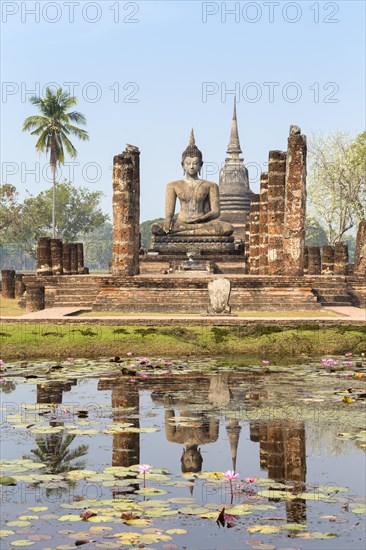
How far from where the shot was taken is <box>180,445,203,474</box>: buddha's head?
26.2 ft

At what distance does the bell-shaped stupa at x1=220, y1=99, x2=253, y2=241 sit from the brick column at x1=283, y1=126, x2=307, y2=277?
28426 millimetres

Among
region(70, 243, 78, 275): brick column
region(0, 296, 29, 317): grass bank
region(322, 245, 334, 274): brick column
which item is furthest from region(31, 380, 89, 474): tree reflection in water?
region(70, 243, 78, 275): brick column

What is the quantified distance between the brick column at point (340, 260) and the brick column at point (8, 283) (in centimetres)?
1148

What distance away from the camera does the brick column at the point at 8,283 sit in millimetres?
33016

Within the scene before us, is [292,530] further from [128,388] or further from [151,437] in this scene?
[128,388]

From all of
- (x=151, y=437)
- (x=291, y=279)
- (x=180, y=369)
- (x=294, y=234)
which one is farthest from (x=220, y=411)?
(x=294, y=234)

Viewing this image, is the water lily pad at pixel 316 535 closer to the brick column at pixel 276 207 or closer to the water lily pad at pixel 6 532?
the water lily pad at pixel 6 532

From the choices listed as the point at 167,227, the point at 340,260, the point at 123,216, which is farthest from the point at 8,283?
the point at 340,260

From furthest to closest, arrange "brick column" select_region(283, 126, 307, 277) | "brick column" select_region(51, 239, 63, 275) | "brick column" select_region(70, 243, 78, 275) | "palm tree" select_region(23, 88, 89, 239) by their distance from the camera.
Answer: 1. "palm tree" select_region(23, 88, 89, 239)
2. "brick column" select_region(70, 243, 78, 275)
3. "brick column" select_region(51, 239, 63, 275)
4. "brick column" select_region(283, 126, 307, 277)

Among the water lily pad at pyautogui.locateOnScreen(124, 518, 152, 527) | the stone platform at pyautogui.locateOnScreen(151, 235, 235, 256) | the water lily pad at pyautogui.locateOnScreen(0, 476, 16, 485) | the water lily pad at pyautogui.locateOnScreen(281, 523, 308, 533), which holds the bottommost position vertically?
the water lily pad at pyautogui.locateOnScreen(281, 523, 308, 533)

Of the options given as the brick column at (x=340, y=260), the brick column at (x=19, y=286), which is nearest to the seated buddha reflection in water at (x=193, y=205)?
the brick column at (x=340, y=260)

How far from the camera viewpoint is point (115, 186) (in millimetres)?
25391

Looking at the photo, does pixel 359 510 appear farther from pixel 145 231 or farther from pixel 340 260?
pixel 145 231

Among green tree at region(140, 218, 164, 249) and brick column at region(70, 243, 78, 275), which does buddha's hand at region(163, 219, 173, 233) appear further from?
green tree at region(140, 218, 164, 249)
